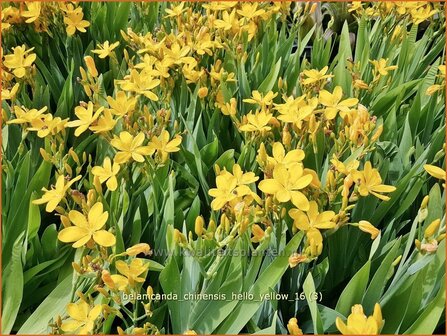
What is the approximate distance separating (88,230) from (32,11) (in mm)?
975

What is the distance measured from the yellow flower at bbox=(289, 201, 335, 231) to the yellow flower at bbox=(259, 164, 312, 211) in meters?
0.02

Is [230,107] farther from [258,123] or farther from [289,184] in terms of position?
[289,184]

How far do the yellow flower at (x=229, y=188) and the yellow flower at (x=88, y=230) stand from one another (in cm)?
18

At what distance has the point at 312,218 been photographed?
0.94 metres

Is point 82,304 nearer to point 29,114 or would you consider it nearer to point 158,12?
point 29,114

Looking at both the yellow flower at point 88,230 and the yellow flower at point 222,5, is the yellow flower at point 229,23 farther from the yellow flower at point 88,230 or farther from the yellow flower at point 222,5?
the yellow flower at point 88,230

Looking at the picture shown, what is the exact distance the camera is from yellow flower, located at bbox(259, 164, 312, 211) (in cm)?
91

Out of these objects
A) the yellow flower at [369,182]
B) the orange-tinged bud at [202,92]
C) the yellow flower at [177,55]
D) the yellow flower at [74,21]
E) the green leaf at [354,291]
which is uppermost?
the yellow flower at [74,21]

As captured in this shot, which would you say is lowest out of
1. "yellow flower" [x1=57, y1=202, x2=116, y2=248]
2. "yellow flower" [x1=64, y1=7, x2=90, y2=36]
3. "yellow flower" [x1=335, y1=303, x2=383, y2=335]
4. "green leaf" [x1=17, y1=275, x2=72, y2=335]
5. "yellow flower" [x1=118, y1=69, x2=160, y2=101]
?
"green leaf" [x1=17, y1=275, x2=72, y2=335]

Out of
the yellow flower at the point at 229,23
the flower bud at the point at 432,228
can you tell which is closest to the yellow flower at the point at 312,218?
the flower bud at the point at 432,228

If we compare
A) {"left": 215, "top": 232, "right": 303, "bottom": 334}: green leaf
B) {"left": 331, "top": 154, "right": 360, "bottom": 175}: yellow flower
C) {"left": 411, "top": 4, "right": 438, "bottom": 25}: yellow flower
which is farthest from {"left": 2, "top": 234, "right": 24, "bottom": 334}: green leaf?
{"left": 411, "top": 4, "right": 438, "bottom": 25}: yellow flower

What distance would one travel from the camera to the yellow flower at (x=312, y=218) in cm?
92

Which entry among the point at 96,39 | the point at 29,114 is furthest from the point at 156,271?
the point at 96,39

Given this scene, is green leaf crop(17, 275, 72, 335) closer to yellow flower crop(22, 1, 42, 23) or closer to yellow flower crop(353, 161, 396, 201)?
yellow flower crop(353, 161, 396, 201)
